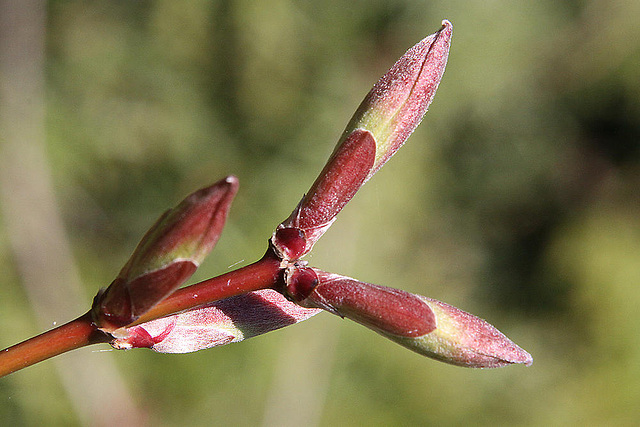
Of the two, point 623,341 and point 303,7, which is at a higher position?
point 303,7

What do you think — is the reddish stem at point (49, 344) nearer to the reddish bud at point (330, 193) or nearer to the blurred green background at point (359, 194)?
the reddish bud at point (330, 193)

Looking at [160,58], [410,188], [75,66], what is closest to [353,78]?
[410,188]

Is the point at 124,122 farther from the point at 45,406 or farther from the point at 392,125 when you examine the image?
the point at 392,125

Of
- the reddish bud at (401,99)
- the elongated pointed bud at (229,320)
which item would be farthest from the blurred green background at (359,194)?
the reddish bud at (401,99)

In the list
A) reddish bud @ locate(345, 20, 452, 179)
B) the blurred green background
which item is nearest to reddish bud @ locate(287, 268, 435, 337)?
reddish bud @ locate(345, 20, 452, 179)

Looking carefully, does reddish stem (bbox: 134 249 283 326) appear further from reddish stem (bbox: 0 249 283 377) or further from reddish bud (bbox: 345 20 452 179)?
reddish bud (bbox: 345 20 452 179)

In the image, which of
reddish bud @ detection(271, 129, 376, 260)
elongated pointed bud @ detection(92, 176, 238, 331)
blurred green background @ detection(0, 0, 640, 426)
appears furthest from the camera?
blurred green background @ detection(0, 0, 640, 426)
